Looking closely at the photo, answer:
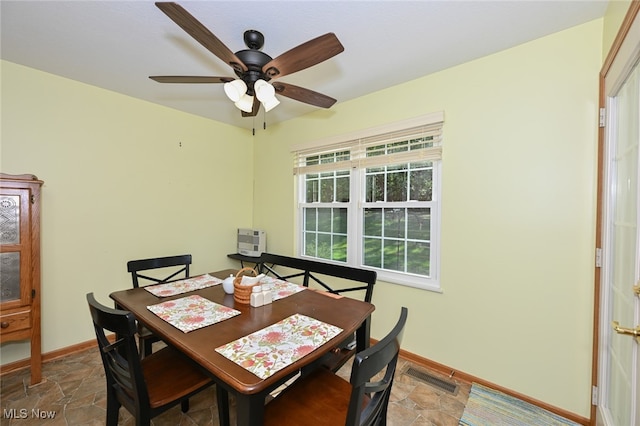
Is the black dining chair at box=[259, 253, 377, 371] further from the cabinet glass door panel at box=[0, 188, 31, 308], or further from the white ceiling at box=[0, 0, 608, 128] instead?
the cabinet glass door panel at box=[0, 188, 31, 308]

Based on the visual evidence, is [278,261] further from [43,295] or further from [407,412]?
[43,295]

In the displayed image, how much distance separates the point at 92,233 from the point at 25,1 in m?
1.82

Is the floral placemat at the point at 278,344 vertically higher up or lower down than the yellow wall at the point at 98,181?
lower down

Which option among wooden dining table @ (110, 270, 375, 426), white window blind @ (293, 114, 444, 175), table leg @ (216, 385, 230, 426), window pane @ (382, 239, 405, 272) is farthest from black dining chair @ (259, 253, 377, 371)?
white window blind @ (293, 114, 444, 175)

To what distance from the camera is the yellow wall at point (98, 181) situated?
2246 mm

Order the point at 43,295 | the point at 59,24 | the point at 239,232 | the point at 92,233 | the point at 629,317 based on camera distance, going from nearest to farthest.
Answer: the point at 629,317 → the point at 59,24 → the point at 43,295 → the point at 92,233 → the point at 239,232

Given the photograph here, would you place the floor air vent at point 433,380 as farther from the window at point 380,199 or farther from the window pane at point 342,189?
the window pane at point 342,189

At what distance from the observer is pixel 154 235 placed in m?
2.94

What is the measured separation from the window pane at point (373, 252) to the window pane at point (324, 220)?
1.72 ft

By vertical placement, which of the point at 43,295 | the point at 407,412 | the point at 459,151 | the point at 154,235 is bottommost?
the point at 407,412

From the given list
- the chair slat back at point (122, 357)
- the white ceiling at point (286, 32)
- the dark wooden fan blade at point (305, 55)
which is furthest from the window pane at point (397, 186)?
the chair slat back at point (122, 357)

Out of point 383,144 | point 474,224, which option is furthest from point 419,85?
point 474,224

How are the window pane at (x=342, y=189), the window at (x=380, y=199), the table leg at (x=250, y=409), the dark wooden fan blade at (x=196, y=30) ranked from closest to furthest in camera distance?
the table leg at (x=250, y=409)
the dark wooden fan blade at (x=196, y=30)
the window at (x=380, y=199)
the window pane at (x=342, y=189)

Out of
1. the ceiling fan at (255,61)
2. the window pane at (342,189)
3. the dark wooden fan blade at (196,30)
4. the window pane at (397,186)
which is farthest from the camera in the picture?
the window pane at (342,189)
